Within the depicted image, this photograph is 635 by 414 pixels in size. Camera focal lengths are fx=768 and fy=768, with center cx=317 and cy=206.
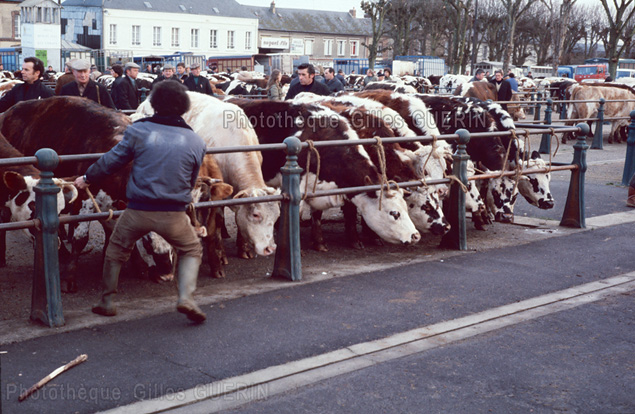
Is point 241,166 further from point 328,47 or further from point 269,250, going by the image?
point 328,47

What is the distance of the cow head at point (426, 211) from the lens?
8664 millimetres

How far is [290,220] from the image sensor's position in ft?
23.5

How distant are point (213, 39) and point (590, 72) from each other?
40661mm

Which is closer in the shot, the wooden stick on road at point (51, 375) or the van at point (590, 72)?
the wooden stick on road at point (51, 375)

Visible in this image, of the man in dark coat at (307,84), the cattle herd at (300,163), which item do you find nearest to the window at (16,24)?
the man in dark coat at (307,84)

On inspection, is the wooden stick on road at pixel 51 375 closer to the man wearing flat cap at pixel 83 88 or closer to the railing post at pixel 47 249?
the railing post at pixel 47 249

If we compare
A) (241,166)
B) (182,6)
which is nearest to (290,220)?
(241,166)

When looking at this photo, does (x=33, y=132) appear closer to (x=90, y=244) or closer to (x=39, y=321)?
(x=90, y=244)

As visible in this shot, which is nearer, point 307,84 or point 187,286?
point 187,286

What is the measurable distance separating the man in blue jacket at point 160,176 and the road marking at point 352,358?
1.07 m

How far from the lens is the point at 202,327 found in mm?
5762

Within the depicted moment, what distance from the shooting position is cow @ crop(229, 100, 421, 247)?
8.22m

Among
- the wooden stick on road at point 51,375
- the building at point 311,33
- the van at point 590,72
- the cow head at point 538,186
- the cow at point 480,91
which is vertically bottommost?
the wooden stick on road at point 51,375

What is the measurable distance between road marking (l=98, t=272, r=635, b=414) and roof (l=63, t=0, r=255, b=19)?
74.0 meters
